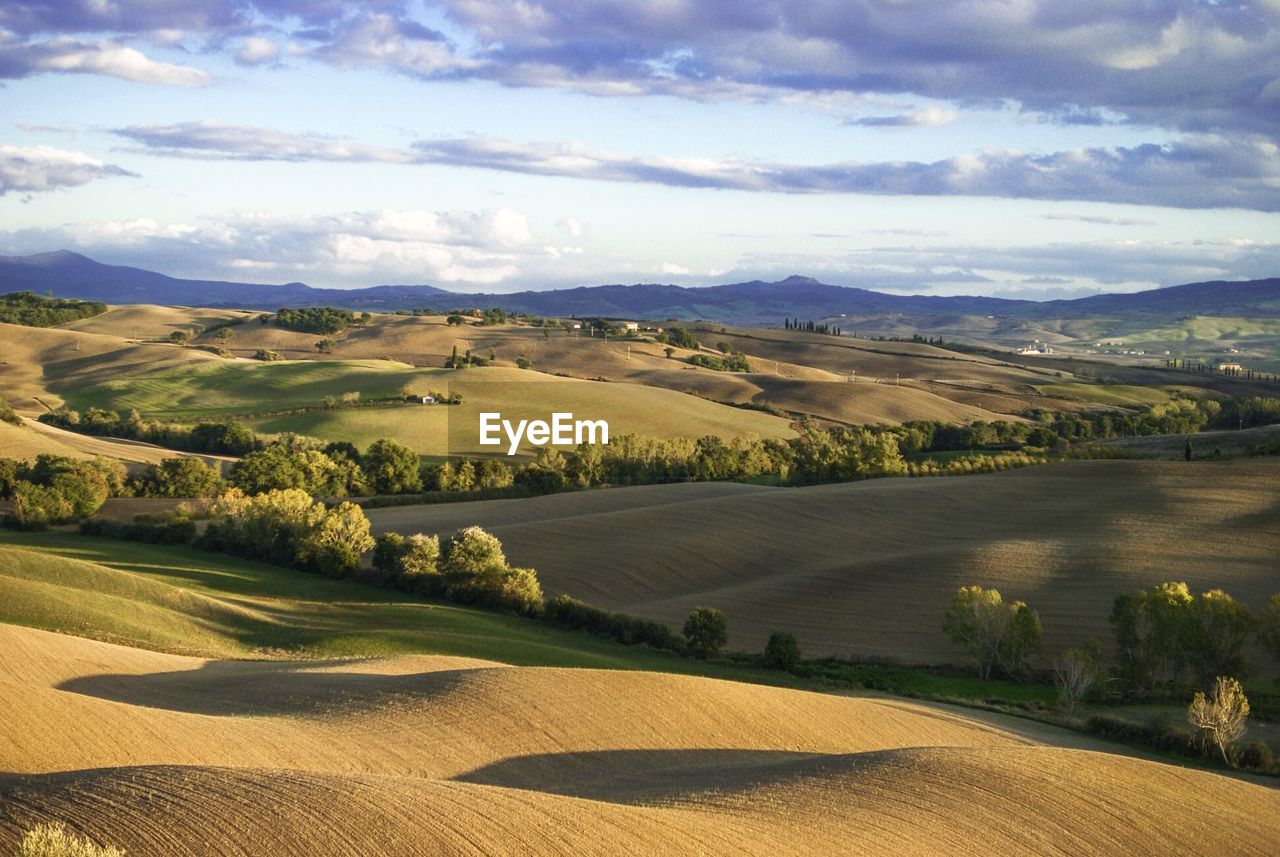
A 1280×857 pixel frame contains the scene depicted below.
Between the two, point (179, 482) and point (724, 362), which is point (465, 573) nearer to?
point (179, 482)

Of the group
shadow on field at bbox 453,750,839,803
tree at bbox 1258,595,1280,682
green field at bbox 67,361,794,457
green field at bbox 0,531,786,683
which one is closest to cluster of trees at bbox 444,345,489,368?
green field at bbox 67,361,794,457

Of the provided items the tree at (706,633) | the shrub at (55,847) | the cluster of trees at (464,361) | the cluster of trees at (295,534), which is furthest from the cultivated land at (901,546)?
the cluster of trees at (464,361)

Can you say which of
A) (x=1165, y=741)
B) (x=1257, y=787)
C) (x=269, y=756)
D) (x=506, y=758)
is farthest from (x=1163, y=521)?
(x=269, y=756)

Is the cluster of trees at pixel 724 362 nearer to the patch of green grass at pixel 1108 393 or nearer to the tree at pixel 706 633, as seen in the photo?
the patch of green grass at pixel 1108 393

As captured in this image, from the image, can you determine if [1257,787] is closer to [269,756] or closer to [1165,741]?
[1165,741]

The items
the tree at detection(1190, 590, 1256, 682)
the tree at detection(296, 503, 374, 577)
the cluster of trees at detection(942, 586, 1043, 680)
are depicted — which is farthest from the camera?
the tree at detection(296, 503, 374, 577)

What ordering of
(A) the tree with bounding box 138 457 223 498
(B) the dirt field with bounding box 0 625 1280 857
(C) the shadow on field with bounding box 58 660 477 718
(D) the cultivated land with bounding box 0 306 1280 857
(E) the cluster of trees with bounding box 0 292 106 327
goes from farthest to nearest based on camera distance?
(E) the cluster of trees with bounding box 0 292 106 327 < (A) the tree with bounding box 138 457 223 498 < (C) the shadow on field with bounding box 58 660 477 718 < (D) the cultivated land with bounding box 0 306 1280 857 < (B) the dirt field with bounding box 0 625 1280 857

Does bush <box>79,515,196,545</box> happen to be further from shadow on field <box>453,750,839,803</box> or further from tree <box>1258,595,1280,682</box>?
tree <box>1258,595,1280,682</box>

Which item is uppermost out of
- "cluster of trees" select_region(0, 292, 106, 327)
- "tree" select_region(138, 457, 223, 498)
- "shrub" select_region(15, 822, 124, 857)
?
"cluster of trees" select_region(0, 292, 106, 327)
